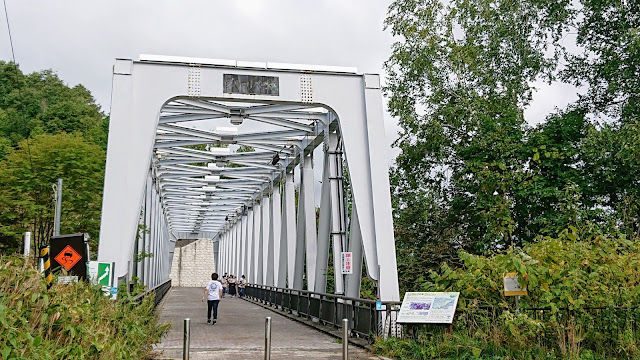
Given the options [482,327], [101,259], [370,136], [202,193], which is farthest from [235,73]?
[202,193]

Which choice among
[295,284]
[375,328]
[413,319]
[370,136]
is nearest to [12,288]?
[413,319]

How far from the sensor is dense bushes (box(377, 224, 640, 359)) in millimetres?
8453

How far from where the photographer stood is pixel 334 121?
16.3 metres

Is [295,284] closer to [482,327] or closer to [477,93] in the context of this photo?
[477,93]

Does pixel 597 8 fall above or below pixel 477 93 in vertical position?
above

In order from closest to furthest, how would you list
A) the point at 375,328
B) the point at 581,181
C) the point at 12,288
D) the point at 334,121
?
the point at 12,288, the point at 375,328, the point at 334,121, the point at 581,181

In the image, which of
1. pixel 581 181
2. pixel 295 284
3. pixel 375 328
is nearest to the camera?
pixel 375 328

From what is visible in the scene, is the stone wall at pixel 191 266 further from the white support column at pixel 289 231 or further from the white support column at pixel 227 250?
the white support column at pixel 289 231

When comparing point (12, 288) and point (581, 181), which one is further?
point (581, 181)

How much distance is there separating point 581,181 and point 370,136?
8872mm

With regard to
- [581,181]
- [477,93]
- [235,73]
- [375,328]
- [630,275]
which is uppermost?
[477,93]

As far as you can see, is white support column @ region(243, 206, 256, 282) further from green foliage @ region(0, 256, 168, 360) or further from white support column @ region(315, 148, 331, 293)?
green foliage @ region(0, 256, 168, 360)

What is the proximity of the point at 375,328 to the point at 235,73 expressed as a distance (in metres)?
5.71

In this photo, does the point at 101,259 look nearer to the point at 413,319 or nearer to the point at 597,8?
the point at 413,319
